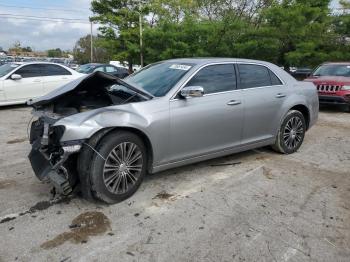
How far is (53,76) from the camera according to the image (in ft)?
37.3

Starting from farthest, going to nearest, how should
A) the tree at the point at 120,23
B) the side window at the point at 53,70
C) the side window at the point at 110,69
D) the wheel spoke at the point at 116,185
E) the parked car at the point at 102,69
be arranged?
the tree at the point at 120,23
the side window at the point at 110,69
the parked car at the point at 102,69
the side window at the point at 53,70
the wheel spoke at the point at 116,185

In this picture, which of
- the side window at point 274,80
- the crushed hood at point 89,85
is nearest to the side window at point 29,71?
the crushed hood at point 89,85

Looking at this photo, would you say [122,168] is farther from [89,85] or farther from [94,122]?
[89,85]

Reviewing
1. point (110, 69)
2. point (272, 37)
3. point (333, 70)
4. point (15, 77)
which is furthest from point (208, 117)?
point (272, 37)

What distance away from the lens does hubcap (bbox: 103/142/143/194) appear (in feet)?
12.5

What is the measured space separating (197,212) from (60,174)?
149cm

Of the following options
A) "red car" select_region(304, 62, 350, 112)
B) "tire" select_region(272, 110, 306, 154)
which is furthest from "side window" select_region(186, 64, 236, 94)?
"red car" select_region(304, 62, 350, 112)

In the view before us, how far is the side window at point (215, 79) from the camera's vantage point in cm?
469

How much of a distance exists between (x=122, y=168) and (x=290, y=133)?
3.23m

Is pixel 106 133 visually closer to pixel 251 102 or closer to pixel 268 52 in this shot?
pixel 251 102

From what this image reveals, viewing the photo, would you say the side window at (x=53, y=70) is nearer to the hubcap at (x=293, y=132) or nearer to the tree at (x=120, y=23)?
the hubcap at (x=293, y=132)

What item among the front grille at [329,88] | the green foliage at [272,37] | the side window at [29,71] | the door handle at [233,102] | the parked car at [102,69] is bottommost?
the door handle at [233,102]

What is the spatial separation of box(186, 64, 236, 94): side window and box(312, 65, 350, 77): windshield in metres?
7.53

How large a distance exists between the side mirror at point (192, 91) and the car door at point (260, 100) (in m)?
0.98
